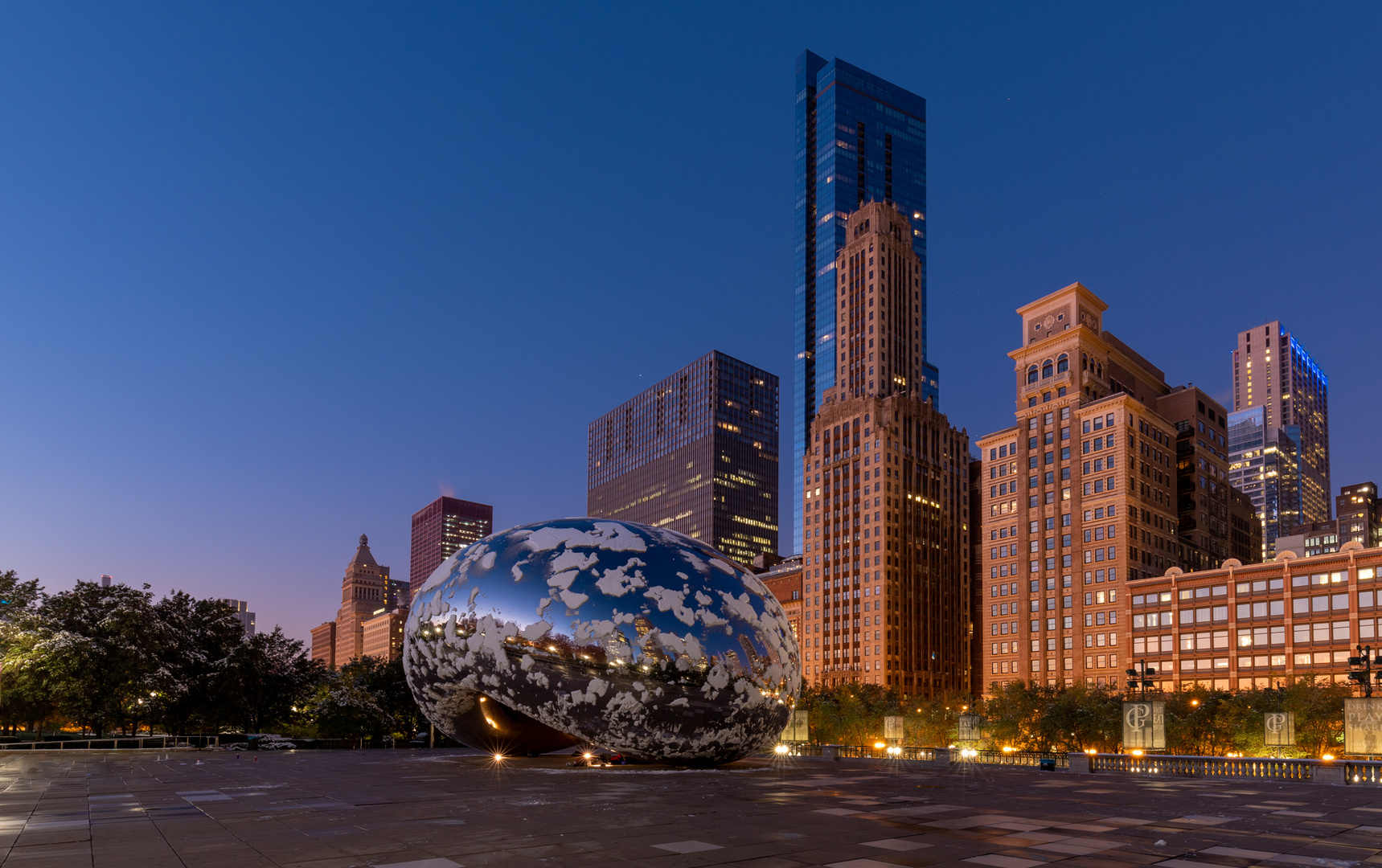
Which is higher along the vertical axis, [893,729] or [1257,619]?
[1257,619]

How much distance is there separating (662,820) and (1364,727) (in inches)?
1024

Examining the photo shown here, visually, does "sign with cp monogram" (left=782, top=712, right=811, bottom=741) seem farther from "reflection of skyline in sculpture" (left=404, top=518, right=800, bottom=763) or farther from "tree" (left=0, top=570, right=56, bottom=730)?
"tree" (left=0, top=570, right=56, bottom=730)

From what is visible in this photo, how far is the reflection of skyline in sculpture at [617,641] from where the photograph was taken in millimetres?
27688

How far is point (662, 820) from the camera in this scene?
1836 cm

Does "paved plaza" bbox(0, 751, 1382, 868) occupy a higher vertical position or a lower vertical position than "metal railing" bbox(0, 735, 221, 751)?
higher

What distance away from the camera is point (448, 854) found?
46.7 feet

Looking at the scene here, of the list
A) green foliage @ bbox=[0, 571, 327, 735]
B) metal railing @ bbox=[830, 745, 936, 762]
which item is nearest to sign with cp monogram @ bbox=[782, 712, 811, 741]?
metal railing @ bbox=[830, 745, 936, 762]

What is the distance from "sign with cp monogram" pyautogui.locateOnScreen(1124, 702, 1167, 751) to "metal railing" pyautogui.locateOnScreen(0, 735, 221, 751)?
147 ft

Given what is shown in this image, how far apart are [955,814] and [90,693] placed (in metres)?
49.5

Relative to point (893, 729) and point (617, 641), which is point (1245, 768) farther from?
point (617, 641)

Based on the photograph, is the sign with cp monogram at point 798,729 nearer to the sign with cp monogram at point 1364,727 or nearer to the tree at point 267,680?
the sign with cp monogram at point 1364,727

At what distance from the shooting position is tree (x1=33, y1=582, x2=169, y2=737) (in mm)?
50719

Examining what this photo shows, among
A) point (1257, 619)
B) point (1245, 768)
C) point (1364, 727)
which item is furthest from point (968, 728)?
point (1257, 619)

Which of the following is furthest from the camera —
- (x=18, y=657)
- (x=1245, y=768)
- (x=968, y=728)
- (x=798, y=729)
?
(x=18, y=657)
